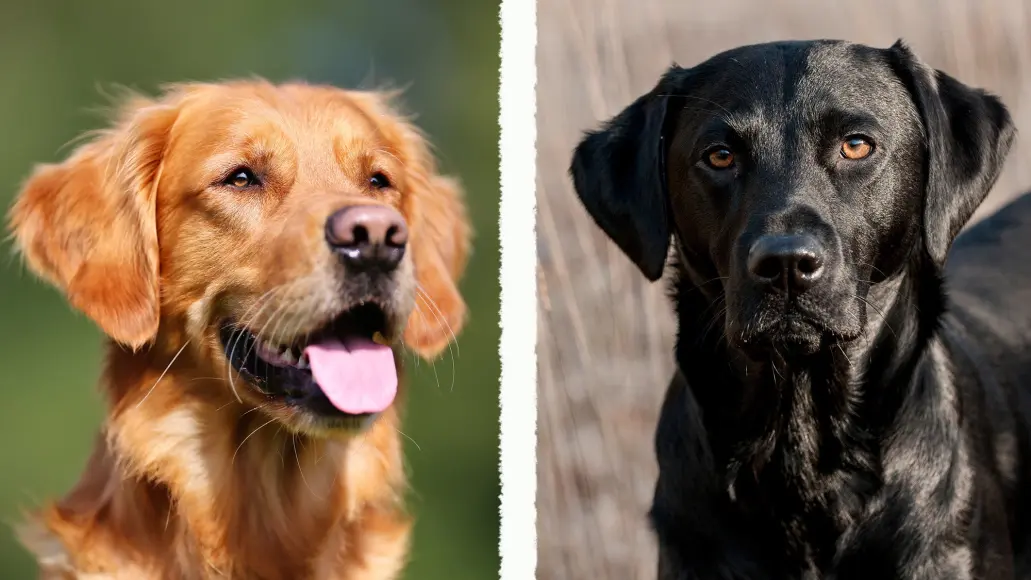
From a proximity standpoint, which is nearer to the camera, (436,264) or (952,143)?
(952,143)

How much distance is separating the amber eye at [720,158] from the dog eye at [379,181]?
2.10 ft

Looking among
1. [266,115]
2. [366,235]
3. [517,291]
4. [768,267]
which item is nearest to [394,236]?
[366,235]

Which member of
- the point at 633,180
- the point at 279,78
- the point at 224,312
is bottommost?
the point at 224,312

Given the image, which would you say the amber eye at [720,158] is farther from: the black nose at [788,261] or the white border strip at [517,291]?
the white border strip at [517,291]

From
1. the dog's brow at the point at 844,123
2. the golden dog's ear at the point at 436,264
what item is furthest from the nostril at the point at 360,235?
the dog's brow at the point at 844,123

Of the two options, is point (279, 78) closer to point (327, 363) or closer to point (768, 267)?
point (327, 363)

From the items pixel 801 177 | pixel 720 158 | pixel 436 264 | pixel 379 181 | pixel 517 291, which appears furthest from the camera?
pixel 517 291

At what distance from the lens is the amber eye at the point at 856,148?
7.58ft

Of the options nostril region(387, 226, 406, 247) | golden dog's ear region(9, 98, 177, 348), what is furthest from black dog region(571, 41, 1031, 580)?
golden dog's ear region(9, 98, 177, 348)

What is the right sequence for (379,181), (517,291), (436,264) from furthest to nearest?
(517,291), (436,264), (379,181)

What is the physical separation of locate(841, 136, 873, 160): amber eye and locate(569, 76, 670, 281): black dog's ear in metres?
0.38

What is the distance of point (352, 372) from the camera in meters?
2.30

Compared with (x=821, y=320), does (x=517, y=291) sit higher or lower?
lower

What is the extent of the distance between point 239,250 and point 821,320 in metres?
1.06
